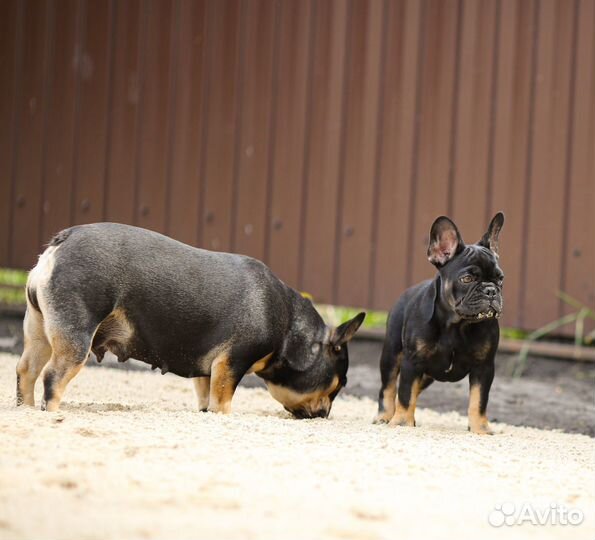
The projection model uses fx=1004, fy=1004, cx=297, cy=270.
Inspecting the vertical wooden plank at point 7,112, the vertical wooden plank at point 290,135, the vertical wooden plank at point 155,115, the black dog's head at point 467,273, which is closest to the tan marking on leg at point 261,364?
the black dog's head at point 467,273

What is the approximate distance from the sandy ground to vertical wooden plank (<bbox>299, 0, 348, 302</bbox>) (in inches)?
179

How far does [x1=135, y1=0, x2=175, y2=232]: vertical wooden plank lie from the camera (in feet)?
34.0

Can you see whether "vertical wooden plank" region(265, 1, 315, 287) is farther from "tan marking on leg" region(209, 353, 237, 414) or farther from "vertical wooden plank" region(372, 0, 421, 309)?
"tan marking on leg" region(209, 353, 237, 414)

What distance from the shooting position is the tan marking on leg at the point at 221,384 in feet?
A: 18.6

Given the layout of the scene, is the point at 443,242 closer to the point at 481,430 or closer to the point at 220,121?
the point at 481,430

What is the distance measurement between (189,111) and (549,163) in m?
3.65

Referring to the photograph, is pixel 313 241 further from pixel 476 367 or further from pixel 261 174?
pixel 476 367

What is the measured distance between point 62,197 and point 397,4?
13.4 feet

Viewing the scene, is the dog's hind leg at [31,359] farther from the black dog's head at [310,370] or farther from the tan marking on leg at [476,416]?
the tan marking on leg at [476,416]

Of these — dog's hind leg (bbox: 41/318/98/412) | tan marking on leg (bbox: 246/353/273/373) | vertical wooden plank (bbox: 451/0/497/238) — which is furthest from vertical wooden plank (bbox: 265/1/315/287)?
dog's hind leg (bbox: 41/318/98/412)

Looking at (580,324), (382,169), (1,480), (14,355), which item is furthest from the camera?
(382,169)

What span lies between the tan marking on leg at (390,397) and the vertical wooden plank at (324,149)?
11.9 ft

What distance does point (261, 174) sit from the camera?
395 inches

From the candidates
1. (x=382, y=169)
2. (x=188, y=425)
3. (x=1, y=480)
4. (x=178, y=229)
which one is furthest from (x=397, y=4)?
(x=1, y=480)
